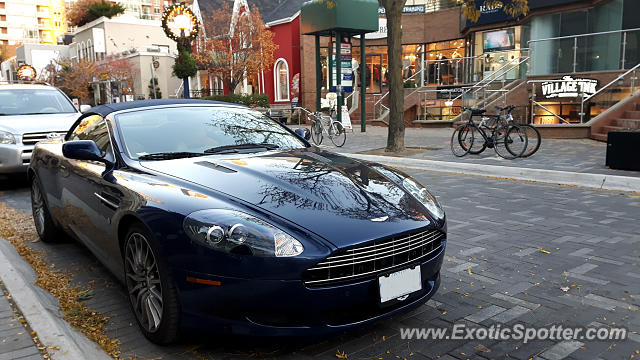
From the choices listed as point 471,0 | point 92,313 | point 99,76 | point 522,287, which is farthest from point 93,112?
point 99,76

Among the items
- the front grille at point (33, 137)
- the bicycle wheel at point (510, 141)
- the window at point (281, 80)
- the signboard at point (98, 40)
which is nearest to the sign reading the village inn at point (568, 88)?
the bicycle wheel at point (510, 141)

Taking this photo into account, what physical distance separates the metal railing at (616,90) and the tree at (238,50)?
20358 mm

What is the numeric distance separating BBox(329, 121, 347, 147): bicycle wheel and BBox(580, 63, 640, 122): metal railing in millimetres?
7270

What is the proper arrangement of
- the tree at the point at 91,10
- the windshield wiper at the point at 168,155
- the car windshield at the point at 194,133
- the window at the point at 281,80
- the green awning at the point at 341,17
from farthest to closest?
the tree at the point at 91,10 → the window at the point at 281,80 → the green awning at the point at 341,17 → the car windshield at the point at 194,133 → the windshield wiper at the point at 168,155

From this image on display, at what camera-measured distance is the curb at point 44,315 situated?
2785mm

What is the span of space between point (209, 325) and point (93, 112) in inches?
110

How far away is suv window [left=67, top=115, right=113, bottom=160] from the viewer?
12.6ft

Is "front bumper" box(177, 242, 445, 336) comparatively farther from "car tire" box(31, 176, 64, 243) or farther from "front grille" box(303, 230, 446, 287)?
"car tire" box(31, 176, 64, 243)

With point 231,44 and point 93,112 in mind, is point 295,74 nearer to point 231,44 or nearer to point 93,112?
point 231,44

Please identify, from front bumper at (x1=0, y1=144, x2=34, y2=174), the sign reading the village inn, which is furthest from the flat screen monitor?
front bumper at (x1=0, y1=144, x2=34, y2=174)

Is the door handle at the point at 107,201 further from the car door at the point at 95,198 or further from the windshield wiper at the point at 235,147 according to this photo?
the windshield wiper at the point at 235,147

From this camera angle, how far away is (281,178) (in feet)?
10.4

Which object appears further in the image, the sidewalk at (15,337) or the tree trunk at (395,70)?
the tree trunk at (395,70)

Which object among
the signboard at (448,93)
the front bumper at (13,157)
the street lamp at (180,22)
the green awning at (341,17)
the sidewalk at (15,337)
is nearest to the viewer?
the sidewalk at (15,337)
